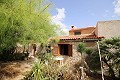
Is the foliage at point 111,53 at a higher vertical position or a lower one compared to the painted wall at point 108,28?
lower

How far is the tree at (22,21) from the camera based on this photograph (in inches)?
352

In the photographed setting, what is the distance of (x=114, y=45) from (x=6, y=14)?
7.32 metres

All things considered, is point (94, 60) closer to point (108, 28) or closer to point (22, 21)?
point (22, 21)

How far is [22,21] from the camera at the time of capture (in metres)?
9.88

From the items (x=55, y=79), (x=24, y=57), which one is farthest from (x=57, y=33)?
(x=55, y=79)

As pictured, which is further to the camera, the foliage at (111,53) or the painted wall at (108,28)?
the painted wall at (108,28)

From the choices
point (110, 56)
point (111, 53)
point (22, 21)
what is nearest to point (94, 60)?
point (110, 56)

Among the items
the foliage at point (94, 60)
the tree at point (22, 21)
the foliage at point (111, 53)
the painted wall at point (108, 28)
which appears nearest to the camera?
the tree at point (22, 21)

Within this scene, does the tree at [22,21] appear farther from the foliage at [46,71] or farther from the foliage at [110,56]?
the foliage at [110,56]

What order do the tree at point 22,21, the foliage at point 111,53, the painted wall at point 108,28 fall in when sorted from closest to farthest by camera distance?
the tree at point 22,21 < the foliage at point 111,53 < the painted wall at point 108,28

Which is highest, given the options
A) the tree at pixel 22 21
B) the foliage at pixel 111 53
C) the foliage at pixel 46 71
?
the tree at pixel 22 21

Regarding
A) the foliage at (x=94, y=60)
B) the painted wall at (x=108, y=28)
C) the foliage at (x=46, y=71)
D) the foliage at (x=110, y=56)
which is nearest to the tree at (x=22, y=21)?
the foliage at (x=46, y=71)

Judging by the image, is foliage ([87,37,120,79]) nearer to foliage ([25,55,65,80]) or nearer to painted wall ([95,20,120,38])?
foliage ([25,55,65,80])

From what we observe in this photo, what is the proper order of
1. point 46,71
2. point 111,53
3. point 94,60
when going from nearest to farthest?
point 46,71
point 111,53
point 94,60
